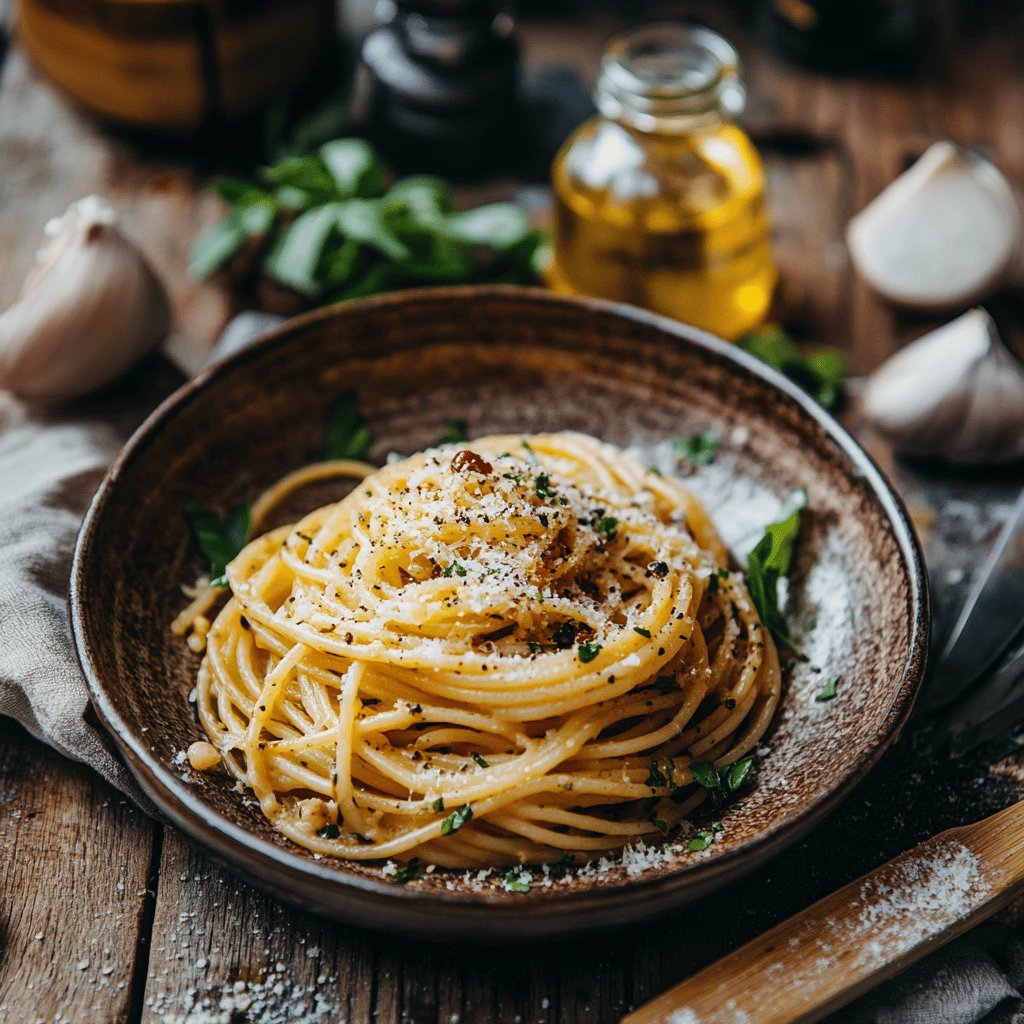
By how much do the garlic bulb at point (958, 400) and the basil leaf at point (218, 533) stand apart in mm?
2114

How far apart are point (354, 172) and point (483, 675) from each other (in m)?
2.40

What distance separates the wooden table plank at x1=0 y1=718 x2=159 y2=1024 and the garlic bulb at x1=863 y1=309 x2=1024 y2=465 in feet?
8.72

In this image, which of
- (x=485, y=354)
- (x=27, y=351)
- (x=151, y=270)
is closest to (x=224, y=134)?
(x=151, y=270)

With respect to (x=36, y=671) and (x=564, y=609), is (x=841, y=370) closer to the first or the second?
(x=564, y=609)

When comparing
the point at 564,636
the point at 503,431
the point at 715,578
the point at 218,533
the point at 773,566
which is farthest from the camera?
the point at 503,431

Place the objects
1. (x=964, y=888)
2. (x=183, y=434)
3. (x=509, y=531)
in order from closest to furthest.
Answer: (x=964, y=888) → (x=509, y=531) → (x=183, y=434)

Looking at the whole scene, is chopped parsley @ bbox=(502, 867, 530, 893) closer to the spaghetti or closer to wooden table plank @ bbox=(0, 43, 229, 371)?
the spaghetti

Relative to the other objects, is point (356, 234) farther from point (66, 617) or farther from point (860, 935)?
point (860, 935)

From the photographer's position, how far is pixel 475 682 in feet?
9.08

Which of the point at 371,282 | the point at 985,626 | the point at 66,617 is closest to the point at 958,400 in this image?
the point at 985,626

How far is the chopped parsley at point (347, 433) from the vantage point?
3.69 m

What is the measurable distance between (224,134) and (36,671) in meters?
3.01

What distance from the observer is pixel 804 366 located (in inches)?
167

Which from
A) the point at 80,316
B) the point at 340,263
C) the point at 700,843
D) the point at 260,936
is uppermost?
the point at 80,316
